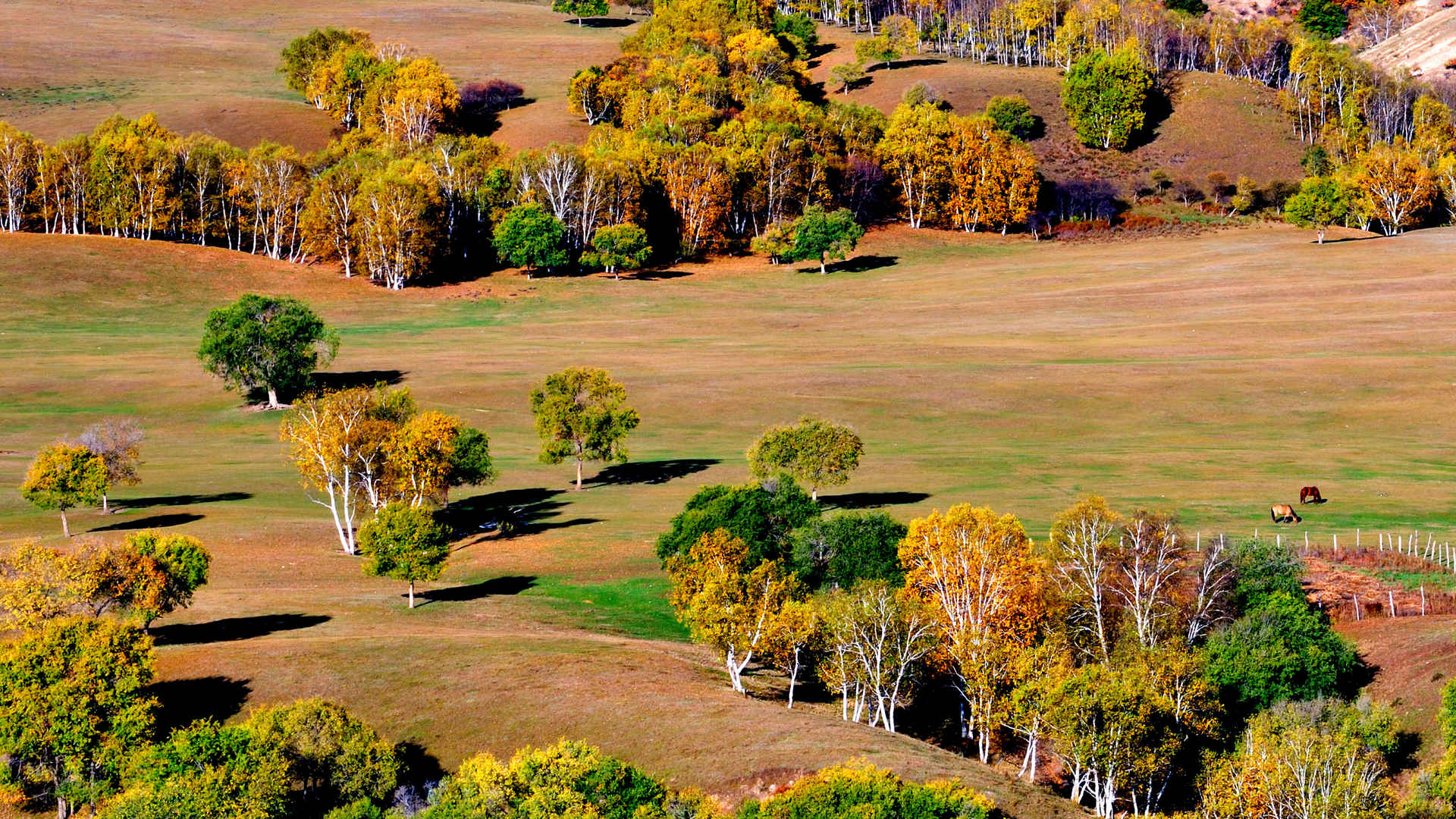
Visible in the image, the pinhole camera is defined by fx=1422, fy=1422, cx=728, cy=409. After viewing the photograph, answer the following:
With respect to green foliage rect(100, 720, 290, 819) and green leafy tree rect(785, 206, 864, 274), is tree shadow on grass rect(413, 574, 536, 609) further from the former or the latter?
green leafy tree rect(785, 206, 864, 274)

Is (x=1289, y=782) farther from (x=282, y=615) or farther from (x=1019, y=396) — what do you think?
(x=1019, y=396)

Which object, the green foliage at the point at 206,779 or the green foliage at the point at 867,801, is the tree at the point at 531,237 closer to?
the green foliage at the point at 206,779

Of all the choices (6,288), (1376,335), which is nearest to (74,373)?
(6,288)

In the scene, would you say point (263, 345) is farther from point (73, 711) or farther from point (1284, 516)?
point (1284, 516)

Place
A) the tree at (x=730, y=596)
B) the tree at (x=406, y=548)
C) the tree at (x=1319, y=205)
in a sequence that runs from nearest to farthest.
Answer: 1. the tree at (x=730, y=596)
2. the tree at (x=406, y=548)
3. the tree at (x=1319, y=205)

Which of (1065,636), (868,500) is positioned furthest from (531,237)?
(1065,636)

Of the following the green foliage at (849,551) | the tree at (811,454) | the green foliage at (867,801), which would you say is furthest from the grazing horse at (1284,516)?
the green foliage at (867,801)
